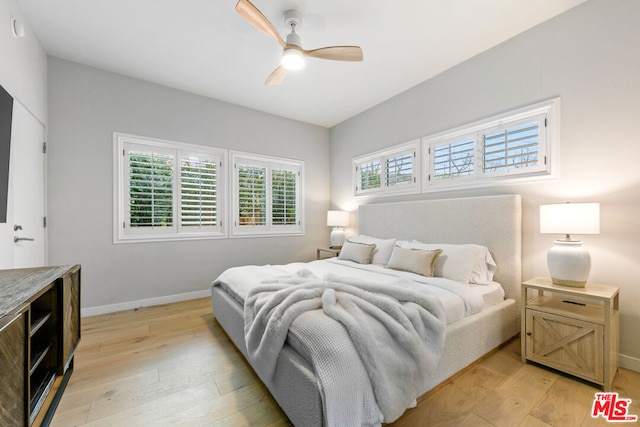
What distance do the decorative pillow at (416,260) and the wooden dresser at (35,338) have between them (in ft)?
8.61

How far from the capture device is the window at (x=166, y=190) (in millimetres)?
3268

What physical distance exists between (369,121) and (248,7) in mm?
2785

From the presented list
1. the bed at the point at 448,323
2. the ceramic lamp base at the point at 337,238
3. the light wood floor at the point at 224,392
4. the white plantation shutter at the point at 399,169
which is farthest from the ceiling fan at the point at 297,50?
the ceramic lamp base at the point at 337,238

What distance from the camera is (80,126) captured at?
3014mm

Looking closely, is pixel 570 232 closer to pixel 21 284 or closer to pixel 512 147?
pixel 512 147

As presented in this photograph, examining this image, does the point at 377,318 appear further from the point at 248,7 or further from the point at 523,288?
the point at 248,7

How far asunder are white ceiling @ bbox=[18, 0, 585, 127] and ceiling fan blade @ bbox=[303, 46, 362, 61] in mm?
299

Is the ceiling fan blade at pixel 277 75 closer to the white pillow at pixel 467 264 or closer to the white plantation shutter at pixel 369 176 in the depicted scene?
the white plantation shutter at pixel 369 176

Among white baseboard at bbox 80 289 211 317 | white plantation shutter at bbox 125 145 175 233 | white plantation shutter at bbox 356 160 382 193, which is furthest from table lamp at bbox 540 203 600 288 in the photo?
white plantation shutter at bbox 125 145 175 233

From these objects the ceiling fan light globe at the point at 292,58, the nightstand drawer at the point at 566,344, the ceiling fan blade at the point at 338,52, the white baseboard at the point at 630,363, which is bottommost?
the white baseboard at the point at 630,363

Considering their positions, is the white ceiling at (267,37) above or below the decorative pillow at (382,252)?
above

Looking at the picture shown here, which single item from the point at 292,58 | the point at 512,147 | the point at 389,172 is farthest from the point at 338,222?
the point at 292,58

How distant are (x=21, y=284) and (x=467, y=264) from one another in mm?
3075

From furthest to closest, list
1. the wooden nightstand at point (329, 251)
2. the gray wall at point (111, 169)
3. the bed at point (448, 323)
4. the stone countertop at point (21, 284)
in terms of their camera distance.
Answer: the wooden nightstand at point (329, 251)
the gray wall at point (111, 169)
the bed at point (448, 323)
the stone countertop at point (21, 284)
